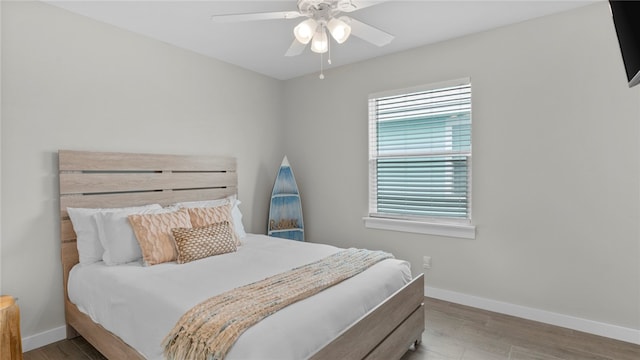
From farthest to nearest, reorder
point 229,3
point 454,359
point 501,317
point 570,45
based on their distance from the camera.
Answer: point 501,317, point 570,45, point 229,3, point 454,359

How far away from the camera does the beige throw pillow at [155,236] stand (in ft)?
7.67

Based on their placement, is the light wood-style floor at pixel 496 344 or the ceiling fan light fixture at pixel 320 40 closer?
the ceiling fan light fixture at pixel 320 40

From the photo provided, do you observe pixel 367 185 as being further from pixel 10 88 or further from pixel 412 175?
pixel 10 88

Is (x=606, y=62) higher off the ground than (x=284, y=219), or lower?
higher

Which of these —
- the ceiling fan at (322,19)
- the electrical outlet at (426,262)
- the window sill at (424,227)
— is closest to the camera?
the ceiling fan at (322,19)

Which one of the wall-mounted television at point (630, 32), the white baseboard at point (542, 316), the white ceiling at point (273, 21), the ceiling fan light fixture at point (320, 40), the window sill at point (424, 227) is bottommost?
the white baseboard at point (542, 316)

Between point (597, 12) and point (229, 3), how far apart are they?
2772 mm

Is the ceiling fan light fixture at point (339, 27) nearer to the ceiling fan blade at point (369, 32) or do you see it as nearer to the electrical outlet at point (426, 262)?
the ceiling fan blade at point (369, 32)

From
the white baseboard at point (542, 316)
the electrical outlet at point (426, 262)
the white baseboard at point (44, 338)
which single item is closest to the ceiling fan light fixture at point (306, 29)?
the electrical outlet at point (426, 262)

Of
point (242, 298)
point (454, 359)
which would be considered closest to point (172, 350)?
point (242, 298)

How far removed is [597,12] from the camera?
8.07ft

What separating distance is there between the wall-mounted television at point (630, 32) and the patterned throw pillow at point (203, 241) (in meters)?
2.54

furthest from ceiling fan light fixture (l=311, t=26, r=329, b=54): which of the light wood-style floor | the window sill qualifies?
the light wood-style floor

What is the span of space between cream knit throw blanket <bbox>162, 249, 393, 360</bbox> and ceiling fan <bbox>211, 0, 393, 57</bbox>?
4.85 ft
